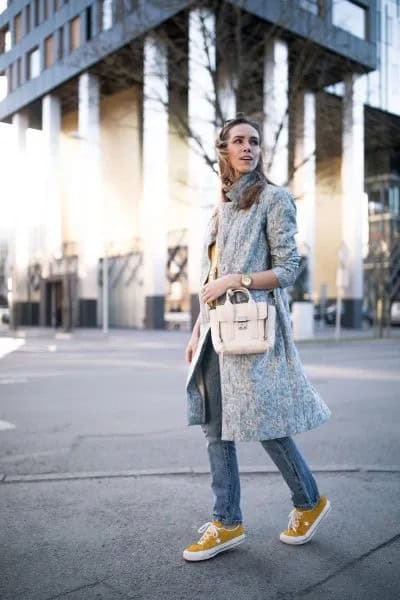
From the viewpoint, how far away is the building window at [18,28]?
138ft

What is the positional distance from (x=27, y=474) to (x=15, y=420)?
88.8 inches

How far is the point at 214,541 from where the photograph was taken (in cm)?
290

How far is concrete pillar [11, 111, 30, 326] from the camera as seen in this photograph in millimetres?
42469

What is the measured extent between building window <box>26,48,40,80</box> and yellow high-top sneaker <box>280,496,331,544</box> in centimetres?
→ 4177

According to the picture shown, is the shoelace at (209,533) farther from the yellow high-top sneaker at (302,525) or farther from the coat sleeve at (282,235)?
the coat sleeve at (282,235)

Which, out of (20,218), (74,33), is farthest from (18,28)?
(20,218)

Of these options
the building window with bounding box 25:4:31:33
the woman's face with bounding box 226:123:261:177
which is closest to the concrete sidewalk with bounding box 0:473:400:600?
the woman's face with bounding box 226:123:261:177

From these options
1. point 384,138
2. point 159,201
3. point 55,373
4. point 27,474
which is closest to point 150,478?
point 27,474

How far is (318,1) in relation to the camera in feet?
72.8

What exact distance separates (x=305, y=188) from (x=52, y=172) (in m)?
16.9

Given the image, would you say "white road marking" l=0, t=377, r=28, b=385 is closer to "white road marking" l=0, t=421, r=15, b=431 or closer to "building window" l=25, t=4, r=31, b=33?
"white road marking" l=0, t=421, r=15, b=431

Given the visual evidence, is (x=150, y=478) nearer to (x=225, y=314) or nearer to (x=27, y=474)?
(x=27, y=474)

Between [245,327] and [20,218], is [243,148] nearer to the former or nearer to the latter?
[245,327]

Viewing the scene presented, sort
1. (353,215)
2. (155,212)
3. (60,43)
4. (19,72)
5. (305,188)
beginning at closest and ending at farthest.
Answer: (305,188) → (155,212) → (353,215) → (60,43) → (19,72)
